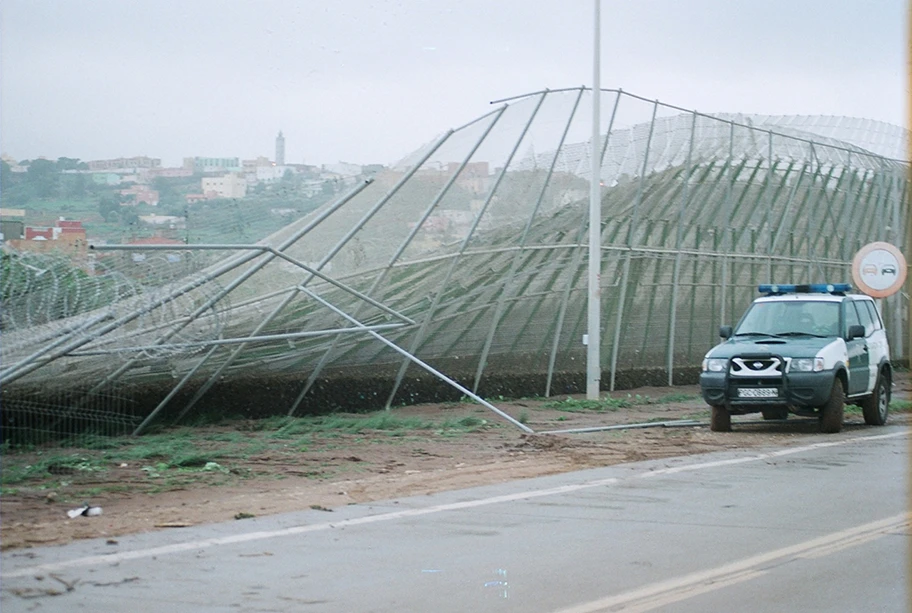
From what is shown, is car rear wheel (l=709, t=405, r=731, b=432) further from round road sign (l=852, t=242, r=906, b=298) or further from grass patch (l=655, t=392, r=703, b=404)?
grass patch (l=655, t=392, r=703, b=404)

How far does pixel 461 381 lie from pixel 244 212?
6322 mm

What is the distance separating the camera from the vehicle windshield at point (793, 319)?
17.1 m

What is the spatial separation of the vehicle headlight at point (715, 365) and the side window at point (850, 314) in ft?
6.74

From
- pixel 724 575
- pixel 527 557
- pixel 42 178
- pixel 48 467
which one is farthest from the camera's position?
pixel 42 178

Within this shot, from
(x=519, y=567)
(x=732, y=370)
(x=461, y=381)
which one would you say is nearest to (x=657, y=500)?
(x=519, y=567)

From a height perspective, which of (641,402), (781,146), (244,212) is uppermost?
(781,146)

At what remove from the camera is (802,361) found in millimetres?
15844

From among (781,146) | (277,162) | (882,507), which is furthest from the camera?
(781,146)

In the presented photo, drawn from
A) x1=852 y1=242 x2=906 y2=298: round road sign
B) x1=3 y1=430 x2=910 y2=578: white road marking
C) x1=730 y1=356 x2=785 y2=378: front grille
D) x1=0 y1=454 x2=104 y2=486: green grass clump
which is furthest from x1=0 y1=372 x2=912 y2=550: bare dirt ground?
x1=852 y1=242 x2=906 y2=298: round road sign

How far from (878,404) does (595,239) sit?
18.0 ft

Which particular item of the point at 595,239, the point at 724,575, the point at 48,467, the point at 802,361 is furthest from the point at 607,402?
the point at 724,575

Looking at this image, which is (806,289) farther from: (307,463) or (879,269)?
(307,463)

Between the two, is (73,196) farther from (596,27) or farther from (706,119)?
(706,119)

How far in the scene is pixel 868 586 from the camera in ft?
22.3
